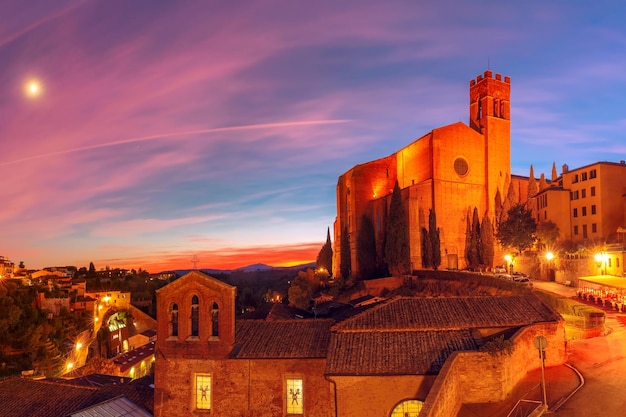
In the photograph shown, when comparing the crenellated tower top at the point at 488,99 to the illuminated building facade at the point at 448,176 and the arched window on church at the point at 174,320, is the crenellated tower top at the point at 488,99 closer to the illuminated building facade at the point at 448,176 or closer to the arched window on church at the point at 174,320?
the illuminated building facade at the point at 448,176

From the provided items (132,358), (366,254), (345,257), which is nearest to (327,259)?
(345,257)

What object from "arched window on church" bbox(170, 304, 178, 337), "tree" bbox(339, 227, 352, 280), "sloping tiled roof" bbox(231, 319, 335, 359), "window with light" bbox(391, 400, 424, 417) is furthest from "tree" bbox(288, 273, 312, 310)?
"window with light" bbox(391, 400, 424, 417)

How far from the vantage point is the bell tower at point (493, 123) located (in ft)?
170

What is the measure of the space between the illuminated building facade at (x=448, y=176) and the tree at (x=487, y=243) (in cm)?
168

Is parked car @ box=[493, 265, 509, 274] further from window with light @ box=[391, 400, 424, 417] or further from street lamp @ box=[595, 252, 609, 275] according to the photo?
window with light @ box=[391, 400, 424, 417]

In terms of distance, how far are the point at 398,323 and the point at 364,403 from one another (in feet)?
10.1

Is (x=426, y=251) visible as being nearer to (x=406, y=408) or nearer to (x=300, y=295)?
(x=300, y=295)

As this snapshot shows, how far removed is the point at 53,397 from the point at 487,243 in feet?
132

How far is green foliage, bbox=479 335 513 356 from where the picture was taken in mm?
14122

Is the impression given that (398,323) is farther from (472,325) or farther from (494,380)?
(494,380)

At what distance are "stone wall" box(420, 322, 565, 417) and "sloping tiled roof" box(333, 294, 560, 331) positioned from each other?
4.31ft

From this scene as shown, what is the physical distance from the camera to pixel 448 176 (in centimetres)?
5012

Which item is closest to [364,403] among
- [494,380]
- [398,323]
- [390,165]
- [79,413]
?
[398,323]

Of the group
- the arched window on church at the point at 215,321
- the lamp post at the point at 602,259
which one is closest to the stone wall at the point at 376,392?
the arched window on church at the point at 215,321
